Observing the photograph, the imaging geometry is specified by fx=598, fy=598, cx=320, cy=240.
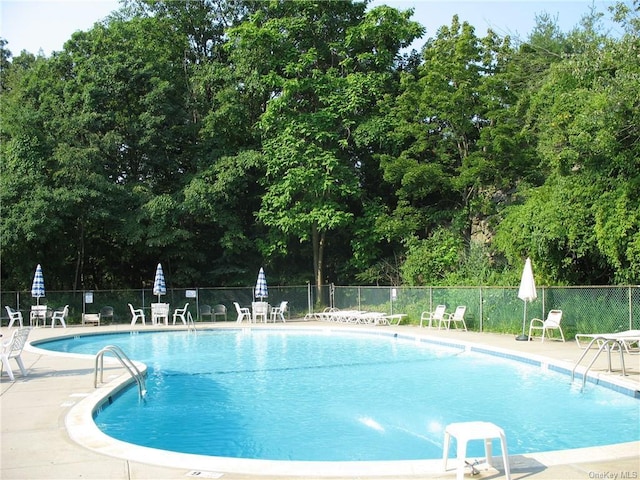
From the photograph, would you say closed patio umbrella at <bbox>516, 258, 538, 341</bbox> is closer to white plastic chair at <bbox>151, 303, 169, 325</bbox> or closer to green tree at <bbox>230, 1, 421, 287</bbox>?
green tree at <bbox>230, 1, 421, 287</bbox>

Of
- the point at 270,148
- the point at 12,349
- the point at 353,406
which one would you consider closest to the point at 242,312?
the point at 270,148

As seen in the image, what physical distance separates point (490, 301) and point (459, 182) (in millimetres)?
6943

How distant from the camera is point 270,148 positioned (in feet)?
85.3

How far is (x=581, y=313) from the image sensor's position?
1541 centimetres

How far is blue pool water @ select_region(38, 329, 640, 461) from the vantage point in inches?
294

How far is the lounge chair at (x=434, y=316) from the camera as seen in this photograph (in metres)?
19.1

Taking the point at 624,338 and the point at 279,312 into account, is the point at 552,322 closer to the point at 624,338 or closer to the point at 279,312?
the point at 624,338

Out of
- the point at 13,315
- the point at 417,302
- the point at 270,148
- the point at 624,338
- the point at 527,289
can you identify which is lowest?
the point at 13,315

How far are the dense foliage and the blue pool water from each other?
9.18 m

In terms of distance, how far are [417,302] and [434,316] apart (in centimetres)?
216

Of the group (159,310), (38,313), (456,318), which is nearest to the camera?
(456,318)

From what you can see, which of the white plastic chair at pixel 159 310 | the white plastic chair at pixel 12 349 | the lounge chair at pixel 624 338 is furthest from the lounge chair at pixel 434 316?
the white plastic chair at pixel 12 349

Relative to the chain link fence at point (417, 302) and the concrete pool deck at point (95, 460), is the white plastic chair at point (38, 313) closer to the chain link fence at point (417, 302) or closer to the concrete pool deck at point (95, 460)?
the chain link fence at point (417, 302)

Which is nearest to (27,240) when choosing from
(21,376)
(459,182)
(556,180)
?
(21,376)
